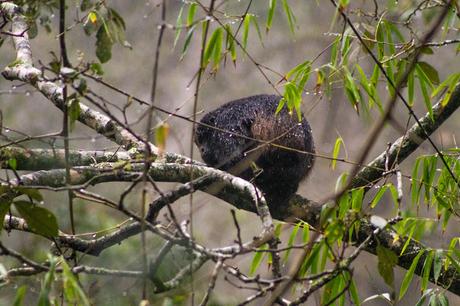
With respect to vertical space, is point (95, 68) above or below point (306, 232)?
above

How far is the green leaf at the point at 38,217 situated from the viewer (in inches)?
84.8

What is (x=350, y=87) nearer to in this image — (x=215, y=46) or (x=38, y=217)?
(x=215, y=46)

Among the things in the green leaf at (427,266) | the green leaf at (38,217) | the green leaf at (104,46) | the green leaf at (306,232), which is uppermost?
the green leaf at (104,46)

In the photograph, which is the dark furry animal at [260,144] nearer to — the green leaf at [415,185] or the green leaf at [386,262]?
the green leaf at [415,185]

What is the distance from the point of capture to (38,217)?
2.17m

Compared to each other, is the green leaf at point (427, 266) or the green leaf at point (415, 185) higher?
the green leaf at point (415, 185)

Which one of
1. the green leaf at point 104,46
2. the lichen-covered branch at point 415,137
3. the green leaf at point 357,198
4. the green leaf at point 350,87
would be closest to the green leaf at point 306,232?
the green leaf at point 357,198

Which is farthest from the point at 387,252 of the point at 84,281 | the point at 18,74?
the point at 84,281

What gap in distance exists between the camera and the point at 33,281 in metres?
2.18

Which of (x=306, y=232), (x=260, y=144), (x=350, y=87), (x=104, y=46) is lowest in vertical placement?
(x=306, y=232)

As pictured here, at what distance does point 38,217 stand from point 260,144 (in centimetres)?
193

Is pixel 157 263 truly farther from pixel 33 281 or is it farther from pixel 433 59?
pixel 433 59

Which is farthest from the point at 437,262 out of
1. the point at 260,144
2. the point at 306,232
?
the point at 260,144

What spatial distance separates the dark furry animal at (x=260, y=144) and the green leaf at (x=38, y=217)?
173 cm
